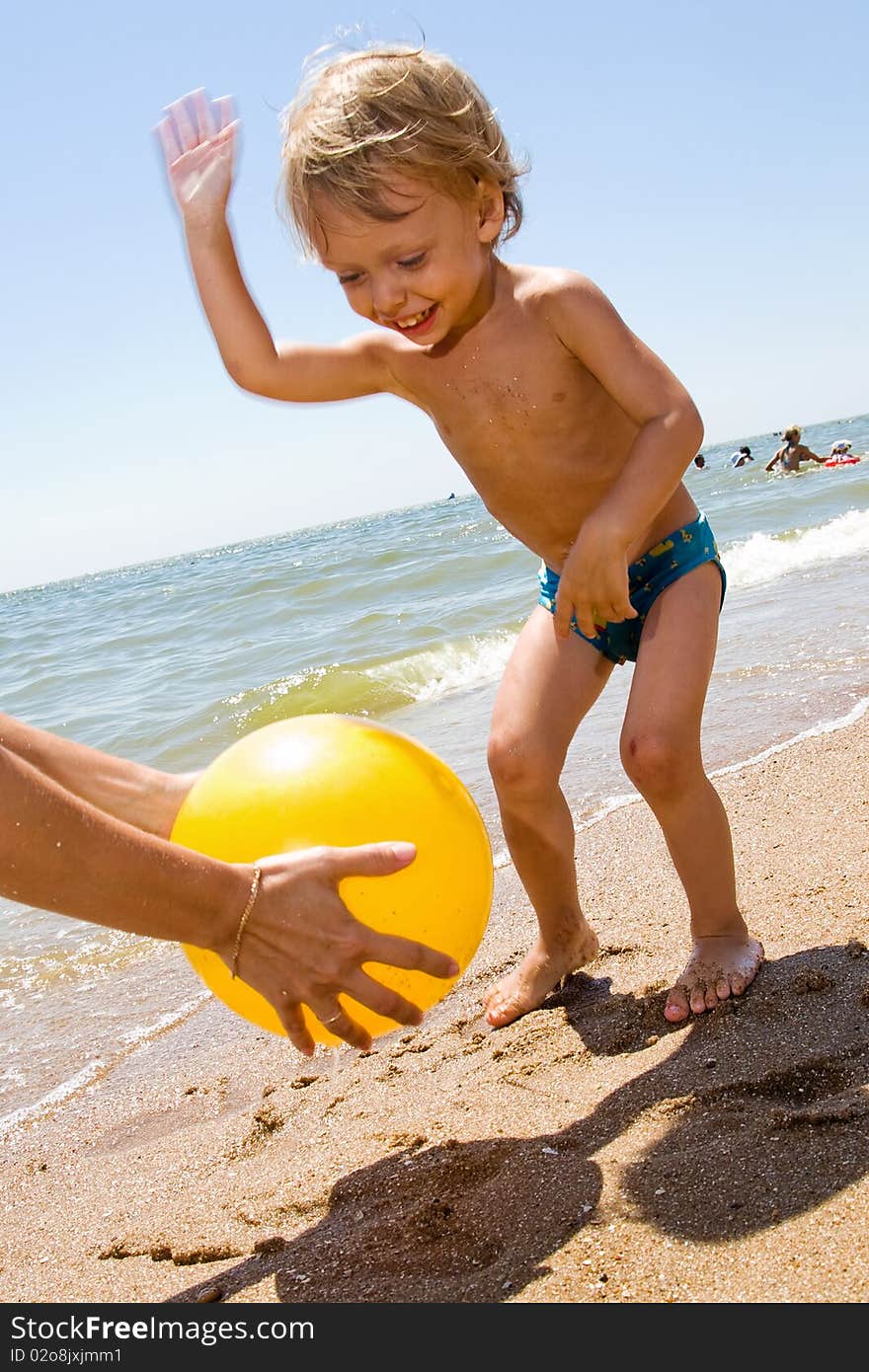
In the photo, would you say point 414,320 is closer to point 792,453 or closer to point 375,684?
point 375,684

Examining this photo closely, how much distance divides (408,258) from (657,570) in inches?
40.8

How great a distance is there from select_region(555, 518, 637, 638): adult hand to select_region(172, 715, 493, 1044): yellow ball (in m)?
0.66

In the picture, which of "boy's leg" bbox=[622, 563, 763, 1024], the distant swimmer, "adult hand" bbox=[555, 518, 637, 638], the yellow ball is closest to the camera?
the yellow ball

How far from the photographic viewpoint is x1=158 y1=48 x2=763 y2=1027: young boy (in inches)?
114

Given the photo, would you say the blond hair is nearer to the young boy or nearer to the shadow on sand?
the young boy

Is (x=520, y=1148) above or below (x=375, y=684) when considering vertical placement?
above

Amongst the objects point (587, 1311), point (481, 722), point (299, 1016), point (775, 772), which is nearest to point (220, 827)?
point (299, 1016)

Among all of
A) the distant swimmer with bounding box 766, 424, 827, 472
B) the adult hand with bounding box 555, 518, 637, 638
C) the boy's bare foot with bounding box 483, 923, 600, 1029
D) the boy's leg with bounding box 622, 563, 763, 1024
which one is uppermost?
the adult hand with bounding box 555, 518, 637, 638

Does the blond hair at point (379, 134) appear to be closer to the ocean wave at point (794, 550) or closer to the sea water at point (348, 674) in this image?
the sea water at point (348, 674)

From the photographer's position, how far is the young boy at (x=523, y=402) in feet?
9.52

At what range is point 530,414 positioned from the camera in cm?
324

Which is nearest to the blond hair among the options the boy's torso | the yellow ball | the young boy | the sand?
the young boy

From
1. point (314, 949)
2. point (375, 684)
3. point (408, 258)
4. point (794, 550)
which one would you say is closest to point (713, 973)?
point (314, 949)

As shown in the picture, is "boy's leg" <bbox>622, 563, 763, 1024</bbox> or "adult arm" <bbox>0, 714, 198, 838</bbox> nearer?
"adult arm" <bbox>0, 714, 198, 838</bbox>
